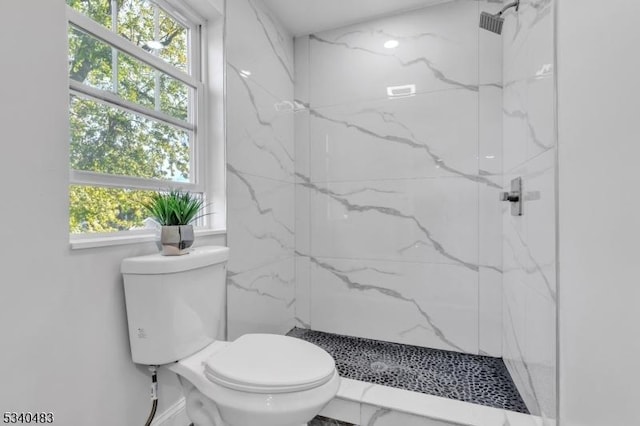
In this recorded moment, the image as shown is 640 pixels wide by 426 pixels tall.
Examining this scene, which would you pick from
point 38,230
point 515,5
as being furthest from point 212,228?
point 515,5

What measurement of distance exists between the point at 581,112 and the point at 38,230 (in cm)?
149

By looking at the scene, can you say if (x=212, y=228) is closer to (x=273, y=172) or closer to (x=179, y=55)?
(x=273, y=172)

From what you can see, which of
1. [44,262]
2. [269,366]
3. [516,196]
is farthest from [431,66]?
[44,262]

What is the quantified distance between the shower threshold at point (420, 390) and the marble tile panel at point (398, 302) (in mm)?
108

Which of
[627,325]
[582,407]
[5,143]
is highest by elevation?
[5,143]

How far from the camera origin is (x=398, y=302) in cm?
203

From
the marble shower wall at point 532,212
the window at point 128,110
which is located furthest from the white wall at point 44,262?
the marble shower wall at point 532,212

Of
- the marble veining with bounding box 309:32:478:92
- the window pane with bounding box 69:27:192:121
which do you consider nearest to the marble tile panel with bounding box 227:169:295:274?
the window pane with bounding box 69:27:192:121

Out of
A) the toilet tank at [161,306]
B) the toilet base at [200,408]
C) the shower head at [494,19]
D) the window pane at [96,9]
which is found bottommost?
the toilet base at [200,408]

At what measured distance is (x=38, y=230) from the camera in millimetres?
818

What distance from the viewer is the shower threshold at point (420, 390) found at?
→ 4.06ft

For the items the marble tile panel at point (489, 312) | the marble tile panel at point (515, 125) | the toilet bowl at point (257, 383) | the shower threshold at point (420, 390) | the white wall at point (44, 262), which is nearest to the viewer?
the white wall at point (44, 262)

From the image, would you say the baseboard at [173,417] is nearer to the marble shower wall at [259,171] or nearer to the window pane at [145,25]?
the marble shower wall at [259,171]

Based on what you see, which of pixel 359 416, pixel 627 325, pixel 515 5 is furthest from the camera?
pixel 515 5
